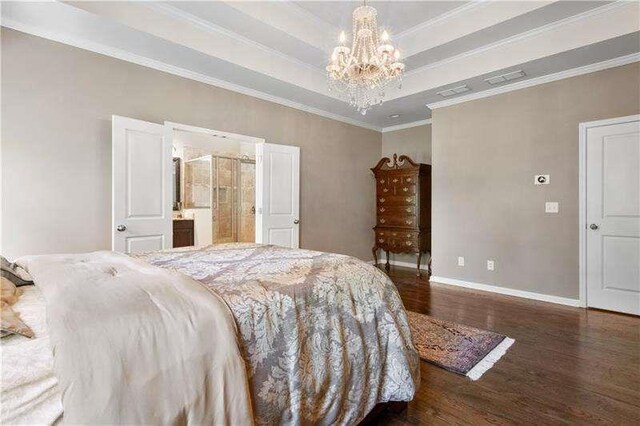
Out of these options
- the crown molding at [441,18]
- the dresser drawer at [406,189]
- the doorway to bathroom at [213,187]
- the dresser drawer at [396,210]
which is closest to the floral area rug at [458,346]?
the dresser drawer at [396,210]

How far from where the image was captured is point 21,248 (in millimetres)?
2676

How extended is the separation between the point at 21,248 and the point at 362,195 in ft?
15.0

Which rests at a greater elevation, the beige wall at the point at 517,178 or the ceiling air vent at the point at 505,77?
the ceiling air vent at the point at 505,77

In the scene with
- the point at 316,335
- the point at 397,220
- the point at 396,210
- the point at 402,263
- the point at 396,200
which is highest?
the point at 396,200

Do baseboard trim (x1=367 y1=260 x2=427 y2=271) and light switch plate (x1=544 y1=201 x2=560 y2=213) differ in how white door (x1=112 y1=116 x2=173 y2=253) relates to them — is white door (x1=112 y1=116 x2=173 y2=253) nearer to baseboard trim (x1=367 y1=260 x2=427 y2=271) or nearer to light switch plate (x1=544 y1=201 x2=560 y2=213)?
baseboard trim (x1=367 y1=260 x2=427 y2=271)

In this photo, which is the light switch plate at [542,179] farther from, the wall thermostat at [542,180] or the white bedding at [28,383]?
the white bedding at [28,383]

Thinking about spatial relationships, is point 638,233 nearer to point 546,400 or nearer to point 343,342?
point 546,400

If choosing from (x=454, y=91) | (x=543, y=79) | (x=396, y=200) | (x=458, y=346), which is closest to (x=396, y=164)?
(x=396, y=200)

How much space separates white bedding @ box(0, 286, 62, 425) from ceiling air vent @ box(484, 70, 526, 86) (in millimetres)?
4478

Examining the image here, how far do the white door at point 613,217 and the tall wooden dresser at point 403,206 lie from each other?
2.08 m

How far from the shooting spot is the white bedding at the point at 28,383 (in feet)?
2.26

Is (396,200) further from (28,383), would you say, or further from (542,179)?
(28,383)

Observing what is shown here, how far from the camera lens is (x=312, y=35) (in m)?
3.55

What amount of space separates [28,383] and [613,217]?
→ 15.2 ft
